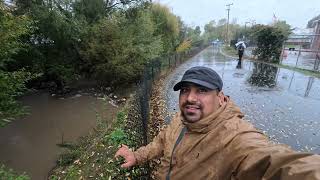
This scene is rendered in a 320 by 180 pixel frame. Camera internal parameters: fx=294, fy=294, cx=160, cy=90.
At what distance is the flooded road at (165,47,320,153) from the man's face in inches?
198

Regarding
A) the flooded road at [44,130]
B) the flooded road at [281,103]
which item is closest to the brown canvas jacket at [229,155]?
the flooded road at [281,103]

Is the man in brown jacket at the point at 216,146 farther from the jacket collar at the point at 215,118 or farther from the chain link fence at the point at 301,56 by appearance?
the chain link fence at the point at 301,56

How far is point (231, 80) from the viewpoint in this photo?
1588 cm

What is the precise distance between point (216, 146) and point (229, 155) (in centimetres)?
12

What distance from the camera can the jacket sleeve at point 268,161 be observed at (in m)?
1.26

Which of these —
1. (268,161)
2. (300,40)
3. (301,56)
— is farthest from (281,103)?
→ (300,40)

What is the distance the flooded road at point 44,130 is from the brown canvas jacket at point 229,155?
5630 millimetres

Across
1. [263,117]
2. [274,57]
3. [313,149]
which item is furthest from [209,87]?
[274,57]

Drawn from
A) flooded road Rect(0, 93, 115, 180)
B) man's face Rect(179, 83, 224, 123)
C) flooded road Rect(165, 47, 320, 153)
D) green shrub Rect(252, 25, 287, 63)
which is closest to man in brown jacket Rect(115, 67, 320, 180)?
man's face Rect(179, 83, 224, 123)

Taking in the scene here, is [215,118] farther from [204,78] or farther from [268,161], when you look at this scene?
[268,161]

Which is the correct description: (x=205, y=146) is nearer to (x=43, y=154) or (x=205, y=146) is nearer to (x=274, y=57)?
(x=43, y=154)

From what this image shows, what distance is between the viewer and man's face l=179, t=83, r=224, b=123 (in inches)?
86.5

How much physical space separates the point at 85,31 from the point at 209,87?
14.2m

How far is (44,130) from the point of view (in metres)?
10.4
